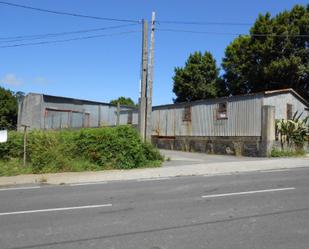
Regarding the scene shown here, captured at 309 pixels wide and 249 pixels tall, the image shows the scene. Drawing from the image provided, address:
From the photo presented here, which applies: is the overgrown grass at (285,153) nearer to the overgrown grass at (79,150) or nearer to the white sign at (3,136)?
the overgrown grass at (79,150)

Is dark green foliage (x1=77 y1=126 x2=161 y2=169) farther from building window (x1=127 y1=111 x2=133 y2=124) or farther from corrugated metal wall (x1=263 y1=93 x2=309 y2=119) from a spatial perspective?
building window (x1=127 y1=111 x2=133 y2=124)

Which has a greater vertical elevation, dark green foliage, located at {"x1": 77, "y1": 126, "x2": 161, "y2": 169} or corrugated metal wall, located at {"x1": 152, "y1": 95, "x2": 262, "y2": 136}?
corrugated metal wall, located at {"x1": 152, "y1": 95, "x2": 262, "y2": 136}

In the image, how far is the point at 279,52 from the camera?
120ft

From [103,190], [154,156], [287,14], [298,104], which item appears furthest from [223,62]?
[103,190]

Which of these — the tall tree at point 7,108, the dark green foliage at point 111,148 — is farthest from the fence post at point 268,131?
the tall tree at point 7,108

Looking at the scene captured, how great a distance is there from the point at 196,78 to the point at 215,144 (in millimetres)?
21824

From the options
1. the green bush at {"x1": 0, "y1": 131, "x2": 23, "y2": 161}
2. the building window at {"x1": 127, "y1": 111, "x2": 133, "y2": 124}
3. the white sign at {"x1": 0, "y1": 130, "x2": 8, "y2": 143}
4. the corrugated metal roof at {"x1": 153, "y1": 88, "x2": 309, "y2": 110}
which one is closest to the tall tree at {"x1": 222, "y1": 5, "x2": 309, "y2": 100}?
the corrugated metal roof at {"x1": 153, "y1": 88, "x2": 309, "y2": 110}

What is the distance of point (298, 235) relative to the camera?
6.71 meters

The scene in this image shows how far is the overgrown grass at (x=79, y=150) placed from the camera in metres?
17.4

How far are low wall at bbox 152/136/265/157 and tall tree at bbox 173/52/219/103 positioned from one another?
15579mm

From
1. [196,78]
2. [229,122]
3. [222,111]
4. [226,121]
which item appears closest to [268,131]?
[229,122]

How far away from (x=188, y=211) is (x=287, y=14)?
32465mm

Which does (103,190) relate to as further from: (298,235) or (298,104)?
(298,104)

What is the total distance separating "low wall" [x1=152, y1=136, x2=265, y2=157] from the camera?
2350cm
